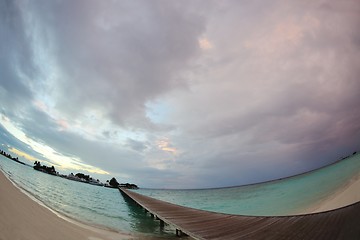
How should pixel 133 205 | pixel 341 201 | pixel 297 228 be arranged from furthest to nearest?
pixel 133 205
pixel 341 201
pixel 297 228

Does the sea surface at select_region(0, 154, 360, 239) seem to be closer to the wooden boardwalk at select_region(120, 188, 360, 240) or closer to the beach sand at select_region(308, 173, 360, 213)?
the beach sand at select_region(308, 173, 360, 213)

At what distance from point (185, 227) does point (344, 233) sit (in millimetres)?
5524

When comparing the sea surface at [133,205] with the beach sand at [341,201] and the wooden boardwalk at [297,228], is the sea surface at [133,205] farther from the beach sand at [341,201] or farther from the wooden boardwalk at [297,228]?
the wooden boardwalk at [297,228]

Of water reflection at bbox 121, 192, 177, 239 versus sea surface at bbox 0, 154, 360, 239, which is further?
sea surface at bbox 0, 154, 360, 239

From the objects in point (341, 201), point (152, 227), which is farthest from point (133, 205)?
point (341, 201)

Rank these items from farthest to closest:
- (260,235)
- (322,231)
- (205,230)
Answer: (205,230), (260,235), (322,231)

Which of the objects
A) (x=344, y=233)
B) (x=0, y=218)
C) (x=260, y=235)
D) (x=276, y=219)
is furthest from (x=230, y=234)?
(x=0, y=218)

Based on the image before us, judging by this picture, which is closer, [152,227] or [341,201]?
[152,227]

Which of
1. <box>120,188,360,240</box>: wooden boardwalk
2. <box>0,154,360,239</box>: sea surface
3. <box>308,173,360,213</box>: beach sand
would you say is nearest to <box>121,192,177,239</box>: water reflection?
<box>0,154,360,239</box>: sea surface

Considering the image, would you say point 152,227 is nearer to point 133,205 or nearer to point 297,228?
point 297,228

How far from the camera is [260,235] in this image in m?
6.00

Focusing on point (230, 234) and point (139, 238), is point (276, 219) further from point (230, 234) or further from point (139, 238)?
point (139, 238)

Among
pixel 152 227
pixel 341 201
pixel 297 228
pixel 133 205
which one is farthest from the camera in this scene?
pixel 133 205

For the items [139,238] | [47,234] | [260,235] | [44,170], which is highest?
[260,235]
